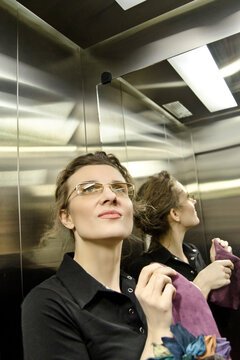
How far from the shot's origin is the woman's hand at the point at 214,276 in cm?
142

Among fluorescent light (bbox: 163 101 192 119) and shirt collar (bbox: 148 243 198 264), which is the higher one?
fluorescent light (bbox: 163 101 192 119)

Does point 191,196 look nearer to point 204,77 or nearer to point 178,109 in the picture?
point 178,109

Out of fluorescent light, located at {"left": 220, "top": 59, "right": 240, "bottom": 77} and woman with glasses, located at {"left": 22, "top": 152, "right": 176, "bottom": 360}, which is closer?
woman with glasses, located at {"left": 22, "top": 152, "right": 176, "bottom": 360}

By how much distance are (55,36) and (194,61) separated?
0.81 meters

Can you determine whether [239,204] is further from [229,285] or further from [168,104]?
[168,104]

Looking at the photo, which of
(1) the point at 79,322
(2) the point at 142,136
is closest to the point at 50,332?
(1) the point at 79,322

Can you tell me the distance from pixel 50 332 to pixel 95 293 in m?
0.18

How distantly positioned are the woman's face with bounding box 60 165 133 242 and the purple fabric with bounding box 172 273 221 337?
0.26 meters

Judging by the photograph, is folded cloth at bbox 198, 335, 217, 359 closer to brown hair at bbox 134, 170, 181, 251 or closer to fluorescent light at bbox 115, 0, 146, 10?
brown hair at bbox 134, 170, 181, 251

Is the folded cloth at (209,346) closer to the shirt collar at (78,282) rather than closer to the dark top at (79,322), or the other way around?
the dark top at (79,322)

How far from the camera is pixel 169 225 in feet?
5.43

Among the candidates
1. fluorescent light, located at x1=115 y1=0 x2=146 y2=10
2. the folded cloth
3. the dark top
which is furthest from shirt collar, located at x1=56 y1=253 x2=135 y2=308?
fluorescent light, located at x1=115 y1=0 x2=146 y2=10

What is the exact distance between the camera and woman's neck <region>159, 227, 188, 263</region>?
1.62 meters

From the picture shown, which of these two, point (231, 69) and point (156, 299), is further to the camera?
point (231, 69)
